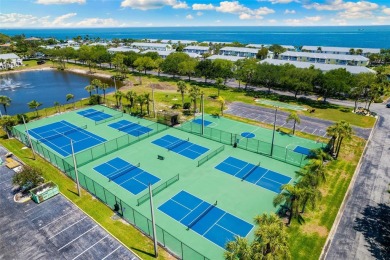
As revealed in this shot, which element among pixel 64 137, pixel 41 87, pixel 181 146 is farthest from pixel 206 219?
pixel 41 87

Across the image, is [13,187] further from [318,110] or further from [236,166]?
[318,110]

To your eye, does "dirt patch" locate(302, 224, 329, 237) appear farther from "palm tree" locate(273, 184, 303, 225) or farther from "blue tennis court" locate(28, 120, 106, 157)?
"blue tennis court" locate(28, 120, 106, 157)

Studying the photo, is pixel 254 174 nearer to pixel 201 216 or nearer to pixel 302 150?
pixel 201 216

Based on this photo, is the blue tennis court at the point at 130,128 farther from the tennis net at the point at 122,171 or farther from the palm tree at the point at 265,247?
the palm tree at the point at 265,247

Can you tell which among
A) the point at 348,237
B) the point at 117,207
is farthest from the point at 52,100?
the point at 348,237

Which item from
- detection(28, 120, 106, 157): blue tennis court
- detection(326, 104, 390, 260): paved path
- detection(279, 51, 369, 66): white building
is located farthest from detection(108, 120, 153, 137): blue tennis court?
detection(279, 51, 369, 66): white building

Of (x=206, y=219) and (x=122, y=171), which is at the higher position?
(x=122, y=171)

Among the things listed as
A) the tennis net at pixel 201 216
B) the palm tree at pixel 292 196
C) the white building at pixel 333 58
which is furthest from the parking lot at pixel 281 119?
the white building at pixel 333 58
